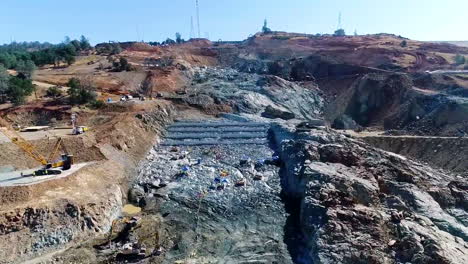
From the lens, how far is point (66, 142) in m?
34.9

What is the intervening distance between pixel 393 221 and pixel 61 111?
36.1 metres

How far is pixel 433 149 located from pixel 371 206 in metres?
17.6

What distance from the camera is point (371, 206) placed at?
27641 mm

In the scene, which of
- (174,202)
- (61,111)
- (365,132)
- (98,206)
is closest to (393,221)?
(174,202)

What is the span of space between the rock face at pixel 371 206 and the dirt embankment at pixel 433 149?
13.8 feet

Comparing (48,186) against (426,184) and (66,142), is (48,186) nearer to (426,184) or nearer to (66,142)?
(66,142)

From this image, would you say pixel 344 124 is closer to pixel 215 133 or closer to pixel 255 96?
pixel 255 96

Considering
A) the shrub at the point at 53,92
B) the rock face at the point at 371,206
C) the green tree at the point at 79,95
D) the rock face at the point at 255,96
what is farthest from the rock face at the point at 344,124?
the shrub at the point at 53,92

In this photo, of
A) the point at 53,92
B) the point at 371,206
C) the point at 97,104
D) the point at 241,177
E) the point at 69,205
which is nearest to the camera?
the point at 69,205

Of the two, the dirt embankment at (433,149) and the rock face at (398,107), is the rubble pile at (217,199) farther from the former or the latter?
the rock face at (398,107)

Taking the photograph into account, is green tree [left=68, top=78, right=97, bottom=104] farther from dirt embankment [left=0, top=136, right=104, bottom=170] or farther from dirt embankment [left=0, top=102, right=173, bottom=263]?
dirt embankment [left=0, top=136, right=104, bottom=170]

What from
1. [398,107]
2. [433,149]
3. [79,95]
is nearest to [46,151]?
[79,95]

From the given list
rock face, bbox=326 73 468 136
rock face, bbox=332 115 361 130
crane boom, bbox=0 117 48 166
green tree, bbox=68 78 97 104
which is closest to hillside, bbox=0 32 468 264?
rock face, bbox=326 73 468 136

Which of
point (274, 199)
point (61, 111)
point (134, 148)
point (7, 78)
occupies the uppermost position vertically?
point (7, 78)
